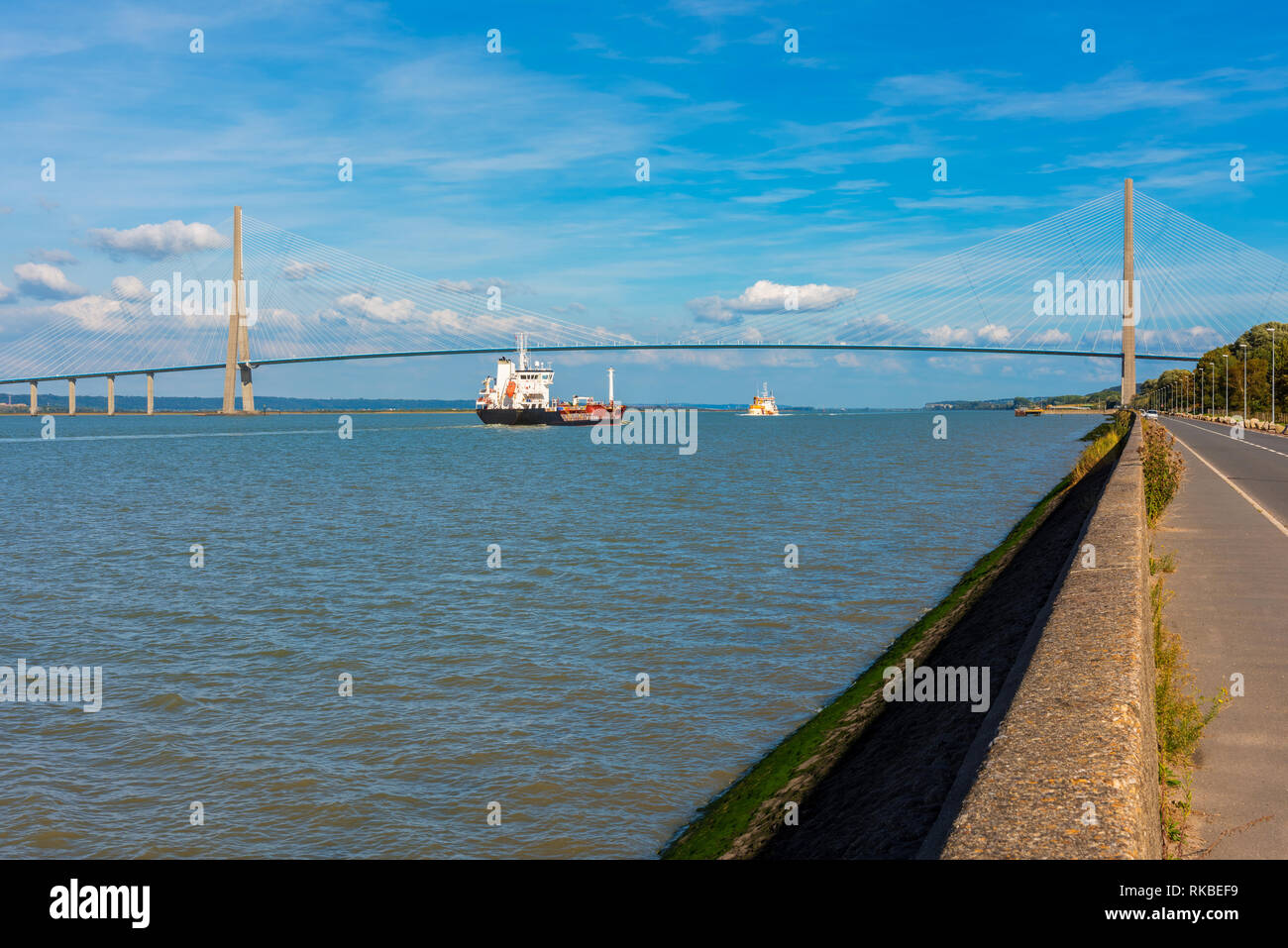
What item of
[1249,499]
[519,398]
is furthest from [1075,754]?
[519,398]

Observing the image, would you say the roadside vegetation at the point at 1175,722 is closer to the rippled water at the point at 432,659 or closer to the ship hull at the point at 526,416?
the rippled water at the point at 432,659

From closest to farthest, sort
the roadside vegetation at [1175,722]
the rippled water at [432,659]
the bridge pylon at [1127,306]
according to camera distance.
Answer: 1. the roadside vegetation at [1175,722]
2. the rippled water at [432,659]
3. the bridge pylon at [1127,306]

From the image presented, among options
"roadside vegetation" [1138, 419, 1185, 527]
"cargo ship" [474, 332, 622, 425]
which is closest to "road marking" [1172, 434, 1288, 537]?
"roadside vegetation" [1138, 419, 1185, 527]

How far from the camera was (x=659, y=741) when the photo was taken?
28.6ft

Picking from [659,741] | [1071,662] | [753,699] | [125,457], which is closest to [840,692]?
[753,699]

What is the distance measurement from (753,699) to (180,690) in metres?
6.14

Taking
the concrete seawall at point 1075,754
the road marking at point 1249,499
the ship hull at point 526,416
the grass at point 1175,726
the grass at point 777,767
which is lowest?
the grass at point 777,767

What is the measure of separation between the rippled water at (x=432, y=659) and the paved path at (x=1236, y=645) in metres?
3.52

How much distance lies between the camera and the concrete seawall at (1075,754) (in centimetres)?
343

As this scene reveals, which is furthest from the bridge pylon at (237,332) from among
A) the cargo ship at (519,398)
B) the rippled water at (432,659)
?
the rippled water at (432,659)

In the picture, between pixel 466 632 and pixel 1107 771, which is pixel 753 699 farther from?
pixel 1107 771

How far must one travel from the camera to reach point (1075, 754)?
413 centimetres

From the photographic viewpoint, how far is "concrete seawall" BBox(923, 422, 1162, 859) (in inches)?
135

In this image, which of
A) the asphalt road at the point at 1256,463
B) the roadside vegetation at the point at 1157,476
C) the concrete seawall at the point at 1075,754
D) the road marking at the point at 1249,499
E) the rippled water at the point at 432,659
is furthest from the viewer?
the asphalt road at the point at 1256,463
